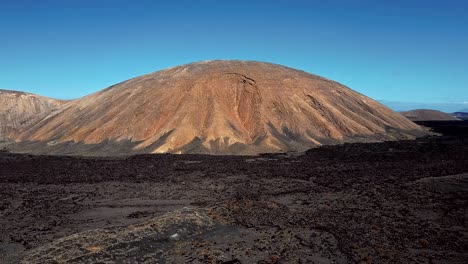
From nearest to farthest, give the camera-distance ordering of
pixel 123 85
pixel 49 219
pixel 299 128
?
pixel 49 219, pixel 299 128, pixel 123 85

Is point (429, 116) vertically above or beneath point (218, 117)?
above

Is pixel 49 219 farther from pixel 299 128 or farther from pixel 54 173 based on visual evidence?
pixel 299 128

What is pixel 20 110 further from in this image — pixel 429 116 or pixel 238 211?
pixel 429 116

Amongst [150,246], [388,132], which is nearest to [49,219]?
[150,246]

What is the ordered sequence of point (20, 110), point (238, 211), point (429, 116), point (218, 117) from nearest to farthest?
1. point (238, 211)
2. point (218, 117)
3. point (20, 110)
4. point (429, 116)

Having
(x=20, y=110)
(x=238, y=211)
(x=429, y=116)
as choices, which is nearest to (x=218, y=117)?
(x=238, y=211)


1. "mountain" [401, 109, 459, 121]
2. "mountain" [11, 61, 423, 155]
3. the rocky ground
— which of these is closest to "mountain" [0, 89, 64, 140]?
"mountain" [11, 61, 423, 155]

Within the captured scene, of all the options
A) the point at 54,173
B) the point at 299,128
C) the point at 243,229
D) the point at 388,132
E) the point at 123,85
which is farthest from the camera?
the point at 123,85
